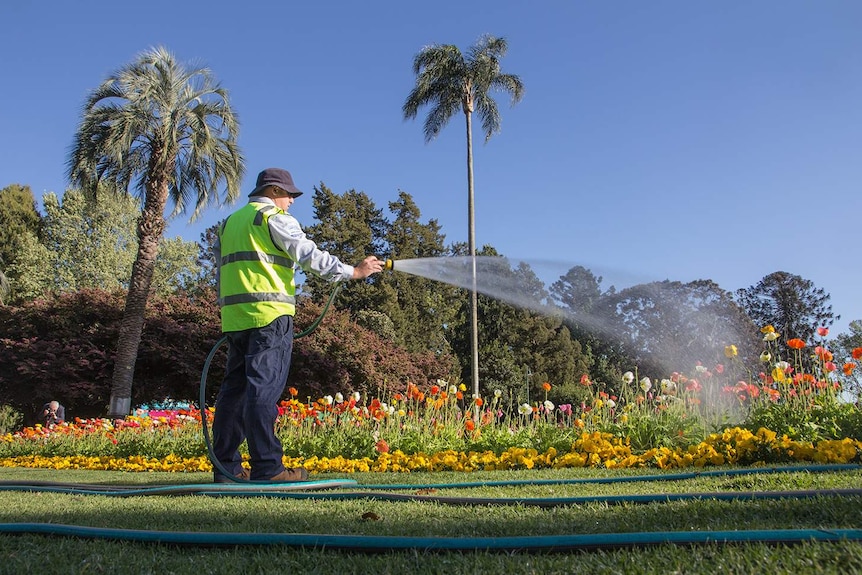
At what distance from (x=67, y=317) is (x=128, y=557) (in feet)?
69.7

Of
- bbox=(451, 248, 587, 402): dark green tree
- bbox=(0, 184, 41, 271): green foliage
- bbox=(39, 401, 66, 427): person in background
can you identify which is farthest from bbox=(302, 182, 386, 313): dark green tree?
bbox=(39, 401, 66, 427): person in background

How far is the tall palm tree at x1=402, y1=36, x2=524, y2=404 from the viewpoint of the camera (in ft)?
79.0

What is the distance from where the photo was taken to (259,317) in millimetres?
4246

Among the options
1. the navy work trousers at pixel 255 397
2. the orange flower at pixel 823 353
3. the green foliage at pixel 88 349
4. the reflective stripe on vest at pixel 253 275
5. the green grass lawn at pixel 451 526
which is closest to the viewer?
the green grass lawn at pixel 451 526

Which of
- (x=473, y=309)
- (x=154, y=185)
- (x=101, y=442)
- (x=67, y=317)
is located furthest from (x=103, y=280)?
(x=101, y=442)

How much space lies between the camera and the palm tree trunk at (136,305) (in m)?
16.4

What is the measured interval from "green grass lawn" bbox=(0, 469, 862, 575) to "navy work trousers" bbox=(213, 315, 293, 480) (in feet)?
2.22

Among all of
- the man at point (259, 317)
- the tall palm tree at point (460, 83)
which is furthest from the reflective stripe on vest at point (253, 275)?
the tall palm tree at point (460, 83)

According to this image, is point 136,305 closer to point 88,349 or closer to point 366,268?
point 88,349

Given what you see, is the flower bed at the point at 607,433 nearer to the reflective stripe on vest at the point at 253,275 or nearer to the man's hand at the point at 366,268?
the man's hand at the point at 366,268

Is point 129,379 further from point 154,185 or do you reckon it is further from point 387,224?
point 387,224

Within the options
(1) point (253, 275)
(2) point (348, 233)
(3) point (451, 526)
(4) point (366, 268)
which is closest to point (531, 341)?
(2) point (348, 233)

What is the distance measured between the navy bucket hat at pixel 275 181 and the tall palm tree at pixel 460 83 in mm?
19680

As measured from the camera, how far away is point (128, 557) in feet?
6.38
